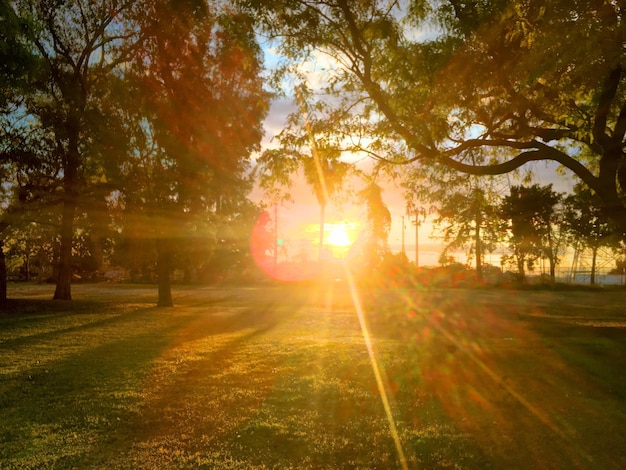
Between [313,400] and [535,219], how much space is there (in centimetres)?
5063

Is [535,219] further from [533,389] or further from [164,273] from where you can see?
[533,389]

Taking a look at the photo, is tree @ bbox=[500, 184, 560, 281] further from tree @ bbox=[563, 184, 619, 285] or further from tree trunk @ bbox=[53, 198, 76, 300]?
tree trunk @ bbox=[53, 198, 76, 300]

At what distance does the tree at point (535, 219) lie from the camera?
1975 inches

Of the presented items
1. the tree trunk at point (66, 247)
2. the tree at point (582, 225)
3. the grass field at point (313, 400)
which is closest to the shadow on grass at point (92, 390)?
the grass field at point (313, 400)

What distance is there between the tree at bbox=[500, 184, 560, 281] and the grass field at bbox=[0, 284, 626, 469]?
40626mm

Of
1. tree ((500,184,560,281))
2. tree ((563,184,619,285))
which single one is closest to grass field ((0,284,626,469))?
tree ((563,184,619,285))

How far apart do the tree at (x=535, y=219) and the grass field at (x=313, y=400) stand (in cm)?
4063

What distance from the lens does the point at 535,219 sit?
51.0 m

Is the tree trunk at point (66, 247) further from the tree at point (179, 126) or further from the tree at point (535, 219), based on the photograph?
the tree at point (535, 219)

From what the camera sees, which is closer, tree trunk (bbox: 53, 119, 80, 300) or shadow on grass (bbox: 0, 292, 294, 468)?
shadow on grass (bbox: 0, 292, 294, 468)

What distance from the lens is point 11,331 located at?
13352 mm

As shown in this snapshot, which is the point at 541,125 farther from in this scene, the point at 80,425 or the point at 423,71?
the point at 80,425

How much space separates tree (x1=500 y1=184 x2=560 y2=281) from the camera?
5016 centimetres

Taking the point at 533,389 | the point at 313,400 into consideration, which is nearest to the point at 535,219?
the point at 533,389
